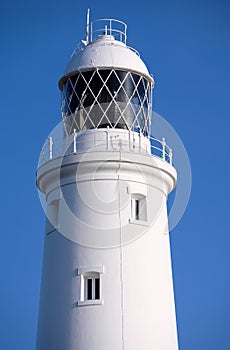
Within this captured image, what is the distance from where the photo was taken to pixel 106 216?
14891 millimetres

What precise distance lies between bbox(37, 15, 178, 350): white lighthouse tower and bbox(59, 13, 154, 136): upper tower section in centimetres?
2

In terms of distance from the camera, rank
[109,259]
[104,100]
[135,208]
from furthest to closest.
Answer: [104,100]
[135,208]
[109,259]

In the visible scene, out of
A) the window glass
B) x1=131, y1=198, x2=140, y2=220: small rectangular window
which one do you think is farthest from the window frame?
the window glass

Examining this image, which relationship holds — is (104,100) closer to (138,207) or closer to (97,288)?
(138,207)

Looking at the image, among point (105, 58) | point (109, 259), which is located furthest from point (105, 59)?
point (109, 259)

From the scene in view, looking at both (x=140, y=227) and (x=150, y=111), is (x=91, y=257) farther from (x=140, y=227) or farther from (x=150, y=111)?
(x=150, y=111)

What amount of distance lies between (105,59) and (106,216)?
10.7 feet

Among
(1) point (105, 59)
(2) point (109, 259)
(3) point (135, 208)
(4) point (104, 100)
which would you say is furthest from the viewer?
(1) point (105, 59)

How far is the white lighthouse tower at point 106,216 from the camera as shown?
1438cm

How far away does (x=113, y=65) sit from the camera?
15719mm

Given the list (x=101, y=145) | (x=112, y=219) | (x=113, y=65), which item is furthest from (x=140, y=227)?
(x=113, y=65)

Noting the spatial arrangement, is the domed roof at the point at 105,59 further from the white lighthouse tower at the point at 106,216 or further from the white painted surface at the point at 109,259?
the white painted surface at the point at 109,259

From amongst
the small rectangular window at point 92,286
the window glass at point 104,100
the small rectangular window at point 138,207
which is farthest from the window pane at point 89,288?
the window glass at point 104,100

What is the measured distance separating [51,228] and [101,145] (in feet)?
6.42
